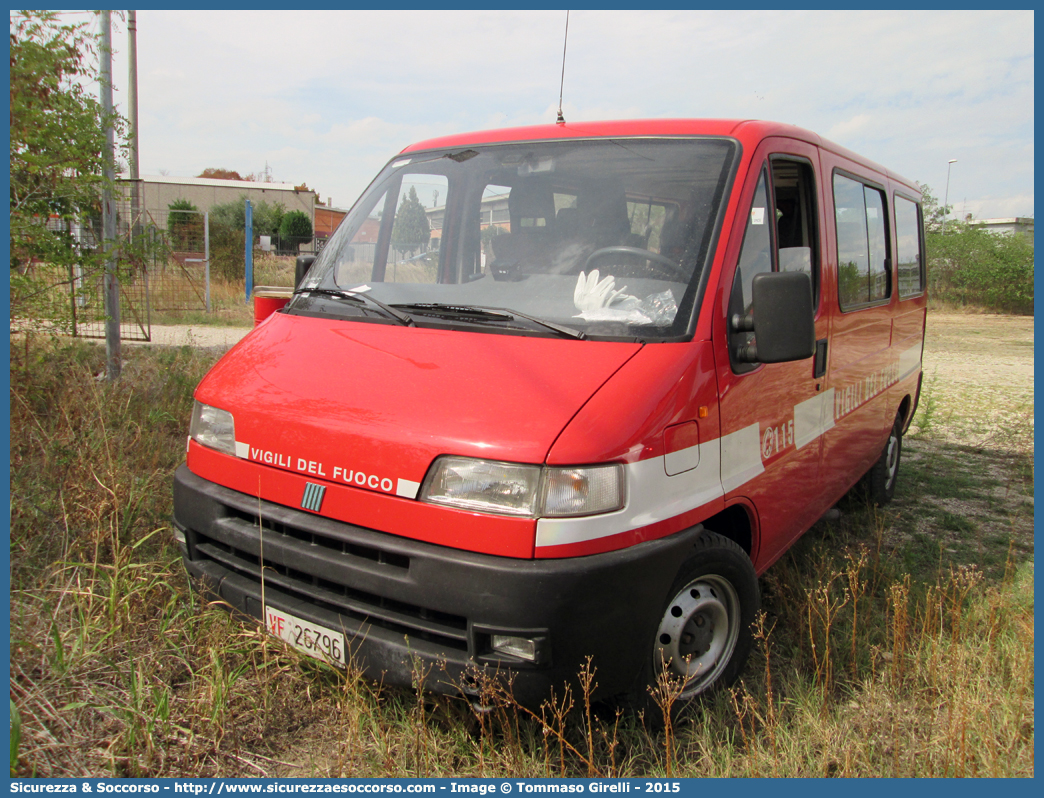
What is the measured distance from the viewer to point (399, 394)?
8.30 feet

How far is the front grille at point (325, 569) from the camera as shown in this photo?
234 cm

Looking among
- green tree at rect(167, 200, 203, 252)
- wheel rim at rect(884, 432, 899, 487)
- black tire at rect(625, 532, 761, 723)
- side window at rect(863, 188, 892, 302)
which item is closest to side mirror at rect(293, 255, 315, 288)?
black tire at rect(625, 532, 761, 723)

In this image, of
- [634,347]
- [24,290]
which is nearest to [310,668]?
[634,347]

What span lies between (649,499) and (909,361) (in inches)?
166

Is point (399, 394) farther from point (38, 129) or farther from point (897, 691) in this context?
point (38, 129)

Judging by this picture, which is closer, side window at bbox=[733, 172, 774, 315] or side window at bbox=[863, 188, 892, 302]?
side window at bbox=[733, 172, 774, 315]

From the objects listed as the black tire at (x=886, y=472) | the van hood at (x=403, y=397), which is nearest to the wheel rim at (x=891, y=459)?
the black tire at (x=886, y=472)

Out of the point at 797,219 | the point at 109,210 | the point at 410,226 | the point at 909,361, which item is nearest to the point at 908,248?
the point at 909,361

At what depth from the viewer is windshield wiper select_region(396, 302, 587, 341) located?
2682 millimetres

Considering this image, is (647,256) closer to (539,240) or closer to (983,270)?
(539,240)

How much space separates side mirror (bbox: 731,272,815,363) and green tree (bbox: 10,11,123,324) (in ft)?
15.2

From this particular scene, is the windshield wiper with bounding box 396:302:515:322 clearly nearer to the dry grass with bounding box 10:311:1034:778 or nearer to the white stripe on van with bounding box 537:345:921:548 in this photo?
the white stripe on van with bounding box 537:345:921:548

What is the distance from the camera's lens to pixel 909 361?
18.6 ft

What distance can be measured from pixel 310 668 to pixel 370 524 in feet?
2.94
